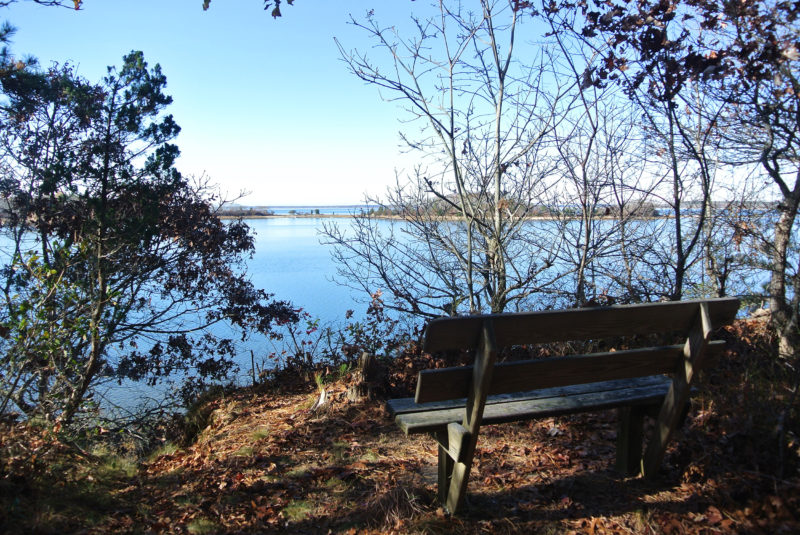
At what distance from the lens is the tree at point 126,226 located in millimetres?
7473

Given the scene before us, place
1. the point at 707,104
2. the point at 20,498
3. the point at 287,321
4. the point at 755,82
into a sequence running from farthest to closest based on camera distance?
the point at 287,321, the point at 707,104, the point at 755,82, the point at 20,498

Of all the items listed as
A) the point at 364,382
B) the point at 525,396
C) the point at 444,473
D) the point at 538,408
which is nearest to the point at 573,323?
the point at 538,408

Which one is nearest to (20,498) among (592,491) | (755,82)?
(592,491)

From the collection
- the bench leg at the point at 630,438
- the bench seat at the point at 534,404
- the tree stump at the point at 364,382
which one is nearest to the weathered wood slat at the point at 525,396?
the bench seat at the point at 534,404

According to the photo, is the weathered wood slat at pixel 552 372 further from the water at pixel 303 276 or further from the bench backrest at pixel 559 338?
the water at pixel 303 276

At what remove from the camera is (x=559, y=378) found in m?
2.75

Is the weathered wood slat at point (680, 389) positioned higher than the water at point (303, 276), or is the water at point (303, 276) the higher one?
the weathered wood slat at point (680, 389)

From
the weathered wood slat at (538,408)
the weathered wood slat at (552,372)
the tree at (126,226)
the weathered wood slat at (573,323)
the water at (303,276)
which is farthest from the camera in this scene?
the water at (303,276)

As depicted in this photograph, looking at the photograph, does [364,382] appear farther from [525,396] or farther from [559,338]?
[559,338]

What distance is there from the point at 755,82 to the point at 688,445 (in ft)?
10.8

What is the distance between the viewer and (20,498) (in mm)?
2789

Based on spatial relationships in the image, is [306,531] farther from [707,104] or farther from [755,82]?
[707,104]

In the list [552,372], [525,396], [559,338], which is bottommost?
[525,396]

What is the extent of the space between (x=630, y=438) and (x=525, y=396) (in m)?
0.73
